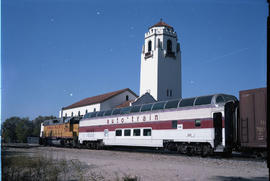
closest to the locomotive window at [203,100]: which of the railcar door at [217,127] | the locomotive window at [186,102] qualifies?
the locomotive window at [186,102]

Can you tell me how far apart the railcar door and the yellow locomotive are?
67.7 ft

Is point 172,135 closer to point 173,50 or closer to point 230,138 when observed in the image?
point 230,138

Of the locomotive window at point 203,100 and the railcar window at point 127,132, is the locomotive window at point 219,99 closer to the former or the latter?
the locomotive window at point 203,100

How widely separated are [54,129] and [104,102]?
20249 mm

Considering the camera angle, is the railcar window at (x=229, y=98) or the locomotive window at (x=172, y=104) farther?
the locomotive window at (x=172, y=104)

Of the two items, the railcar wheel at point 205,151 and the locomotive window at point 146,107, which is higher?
the locomotive window at point 146,107

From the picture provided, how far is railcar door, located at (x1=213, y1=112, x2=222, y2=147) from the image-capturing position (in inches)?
691

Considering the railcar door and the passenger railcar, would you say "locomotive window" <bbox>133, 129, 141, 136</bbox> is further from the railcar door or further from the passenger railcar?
the railcar door

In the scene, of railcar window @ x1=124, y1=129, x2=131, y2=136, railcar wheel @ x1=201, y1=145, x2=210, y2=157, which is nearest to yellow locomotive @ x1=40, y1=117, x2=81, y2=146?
railcar window @ x1=124, y1=129, x2=131, y2=136

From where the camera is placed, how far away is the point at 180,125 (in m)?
19.8

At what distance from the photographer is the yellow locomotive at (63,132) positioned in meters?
33.9

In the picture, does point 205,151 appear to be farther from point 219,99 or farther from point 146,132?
point 146,132

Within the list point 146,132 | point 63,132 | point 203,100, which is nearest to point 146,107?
point 146,132

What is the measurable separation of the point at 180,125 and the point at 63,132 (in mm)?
20664
